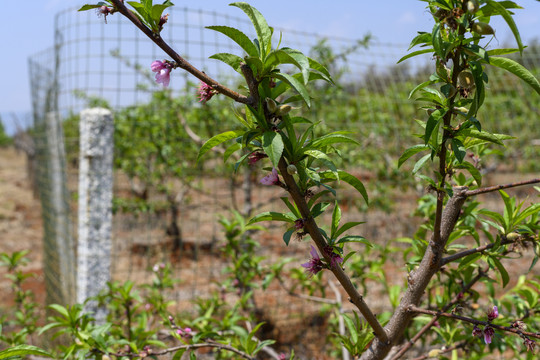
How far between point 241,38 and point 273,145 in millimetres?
187

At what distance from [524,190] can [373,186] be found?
2235mm

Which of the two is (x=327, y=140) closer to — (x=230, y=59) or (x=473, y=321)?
(x=230, y=59)

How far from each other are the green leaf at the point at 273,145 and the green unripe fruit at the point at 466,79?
1.21 ft

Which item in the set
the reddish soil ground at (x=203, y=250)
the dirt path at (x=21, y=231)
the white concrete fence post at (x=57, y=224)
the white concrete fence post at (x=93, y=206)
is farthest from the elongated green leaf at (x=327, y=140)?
the dirt path at (x=21, y=231)

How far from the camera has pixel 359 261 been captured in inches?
107

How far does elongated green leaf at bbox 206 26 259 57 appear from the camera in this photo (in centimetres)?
75

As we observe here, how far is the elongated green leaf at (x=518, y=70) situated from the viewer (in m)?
0.78

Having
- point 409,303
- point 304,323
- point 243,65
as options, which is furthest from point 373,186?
point 243,65

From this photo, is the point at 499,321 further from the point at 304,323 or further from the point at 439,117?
the point at 304,323

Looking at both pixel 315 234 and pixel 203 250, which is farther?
pixel 203 250

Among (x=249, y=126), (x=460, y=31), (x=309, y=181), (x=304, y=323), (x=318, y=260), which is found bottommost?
(x=304, y=323)

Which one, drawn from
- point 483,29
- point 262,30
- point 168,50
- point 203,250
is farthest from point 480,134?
point 203,250

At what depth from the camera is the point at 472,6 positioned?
76 centimetres

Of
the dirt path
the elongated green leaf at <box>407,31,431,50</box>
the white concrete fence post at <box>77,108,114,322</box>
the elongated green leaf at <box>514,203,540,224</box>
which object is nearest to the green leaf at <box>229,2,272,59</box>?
the elongated green leaf at <box>407,31,431,50</box>
